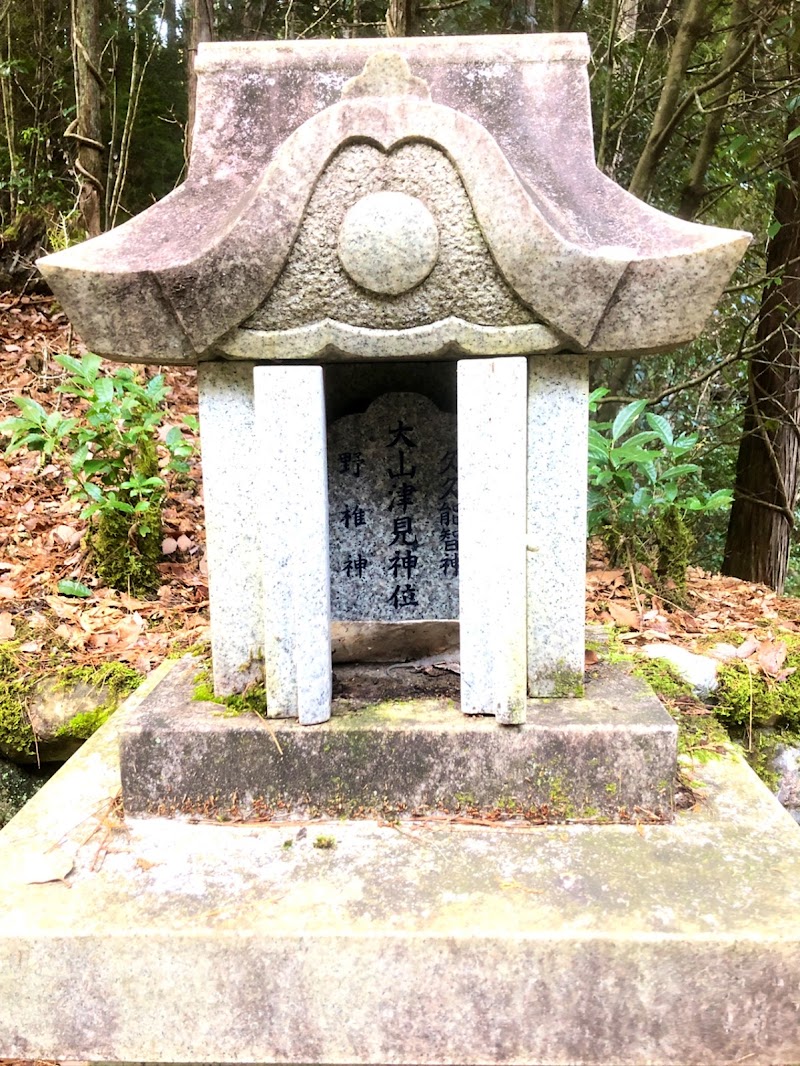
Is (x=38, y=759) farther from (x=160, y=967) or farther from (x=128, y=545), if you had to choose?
(x=160, y=967)

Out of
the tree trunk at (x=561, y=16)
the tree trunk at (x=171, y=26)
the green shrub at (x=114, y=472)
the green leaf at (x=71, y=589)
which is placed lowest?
the green leaf at (x=71, y=589)

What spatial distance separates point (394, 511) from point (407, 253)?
39.8 inches

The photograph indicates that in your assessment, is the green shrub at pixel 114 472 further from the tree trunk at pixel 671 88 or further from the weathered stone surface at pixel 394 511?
the tree trunk at pixel 671 88

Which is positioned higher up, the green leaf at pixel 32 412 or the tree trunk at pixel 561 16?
the tree trunk at pixel 561 16

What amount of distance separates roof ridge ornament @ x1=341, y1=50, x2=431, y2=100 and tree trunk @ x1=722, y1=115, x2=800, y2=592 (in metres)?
4.31

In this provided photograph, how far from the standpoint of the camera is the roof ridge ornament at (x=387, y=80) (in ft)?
6.50

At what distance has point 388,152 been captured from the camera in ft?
6.30

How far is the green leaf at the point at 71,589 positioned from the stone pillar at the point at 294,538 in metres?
1.89

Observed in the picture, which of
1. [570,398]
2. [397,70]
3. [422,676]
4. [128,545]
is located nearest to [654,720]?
[422,676]

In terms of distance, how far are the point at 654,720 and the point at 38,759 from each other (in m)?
2.35

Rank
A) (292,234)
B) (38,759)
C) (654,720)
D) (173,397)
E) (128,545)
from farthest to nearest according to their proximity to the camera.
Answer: (173,397), (128,545), (38,759), (654,720), (292,234)

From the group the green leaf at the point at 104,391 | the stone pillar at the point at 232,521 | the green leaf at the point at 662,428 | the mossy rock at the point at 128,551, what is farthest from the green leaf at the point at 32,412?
the green leaf at the point at 662,428

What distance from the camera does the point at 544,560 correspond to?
2.23m

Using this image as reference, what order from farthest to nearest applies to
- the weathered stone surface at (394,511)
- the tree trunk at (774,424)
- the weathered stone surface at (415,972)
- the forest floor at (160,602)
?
the tree trunk at (774,424) < the forest floor at (160,602) < the weathered stone surface at (394,511) < the weathered stone surface at (415,972)
